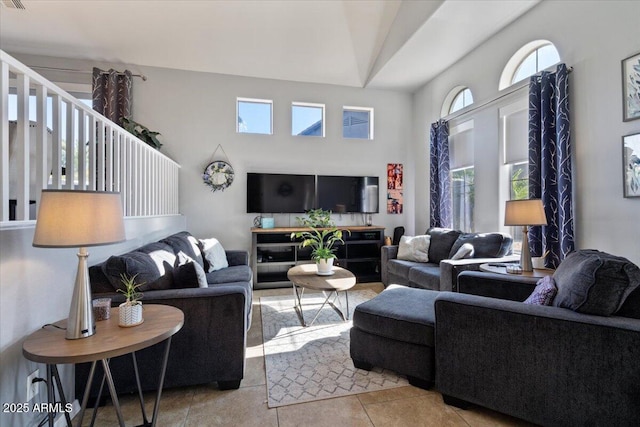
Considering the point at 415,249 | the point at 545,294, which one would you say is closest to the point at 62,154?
the point at 545,294

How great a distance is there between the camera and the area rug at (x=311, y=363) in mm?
1849

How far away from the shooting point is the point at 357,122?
5180 millimetres

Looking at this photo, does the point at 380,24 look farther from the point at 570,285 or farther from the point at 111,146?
the point at 570,285

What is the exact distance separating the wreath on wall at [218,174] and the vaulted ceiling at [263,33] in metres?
1.46

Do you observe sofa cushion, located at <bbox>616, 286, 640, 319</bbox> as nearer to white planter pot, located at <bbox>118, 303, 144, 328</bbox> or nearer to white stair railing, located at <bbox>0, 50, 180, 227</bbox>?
white planter pot, located at <bbox>118, 303, 144, 328</bbox>

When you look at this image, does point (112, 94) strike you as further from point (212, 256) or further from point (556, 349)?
point (556, 349)

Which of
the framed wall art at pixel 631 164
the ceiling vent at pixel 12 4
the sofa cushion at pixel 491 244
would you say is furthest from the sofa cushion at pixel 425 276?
the ceiling vent at pixel 12 4

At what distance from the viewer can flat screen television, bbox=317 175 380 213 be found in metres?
4.82

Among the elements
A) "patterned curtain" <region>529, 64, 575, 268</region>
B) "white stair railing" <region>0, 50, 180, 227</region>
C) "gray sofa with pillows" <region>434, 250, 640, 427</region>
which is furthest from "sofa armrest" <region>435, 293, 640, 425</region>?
"white stair railing" <region>0, 50, 180, 227</region>

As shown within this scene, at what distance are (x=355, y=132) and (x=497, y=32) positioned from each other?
239cm

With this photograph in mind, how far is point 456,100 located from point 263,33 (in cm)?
300

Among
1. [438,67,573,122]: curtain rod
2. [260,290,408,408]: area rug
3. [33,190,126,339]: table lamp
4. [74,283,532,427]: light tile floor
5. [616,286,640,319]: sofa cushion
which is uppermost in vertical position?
[438,67,573,122]: curtain rod

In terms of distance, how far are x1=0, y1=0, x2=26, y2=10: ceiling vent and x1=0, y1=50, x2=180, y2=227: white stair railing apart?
89cm

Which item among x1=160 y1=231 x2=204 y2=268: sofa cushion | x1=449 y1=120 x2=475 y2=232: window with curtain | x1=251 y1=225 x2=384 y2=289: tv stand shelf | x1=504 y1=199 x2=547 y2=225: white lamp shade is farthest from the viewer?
x1=251 y1=225 x2=384 y2=289: tv stand shelf
